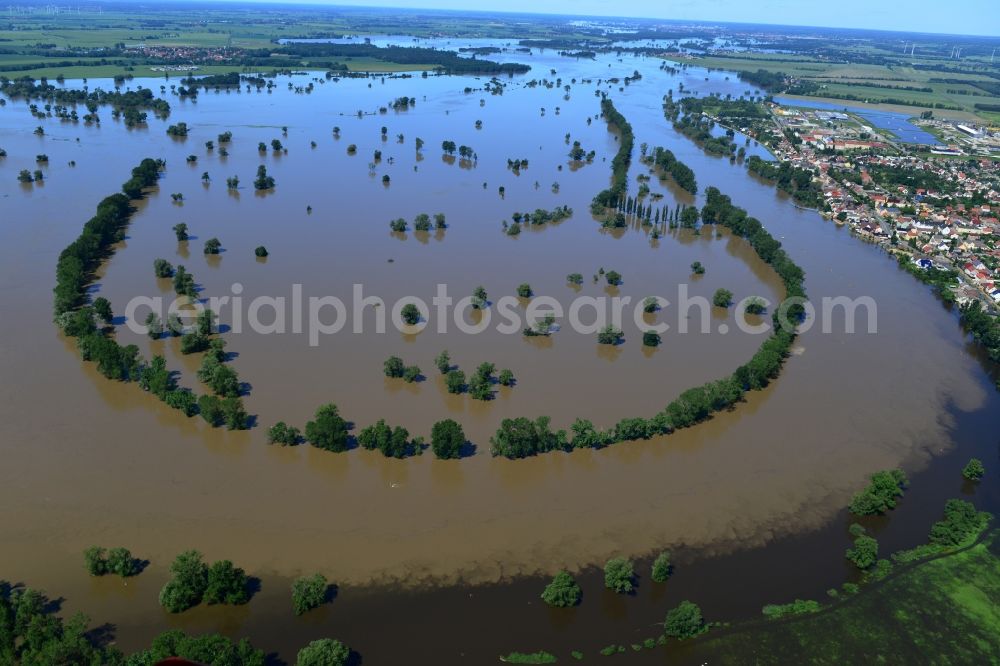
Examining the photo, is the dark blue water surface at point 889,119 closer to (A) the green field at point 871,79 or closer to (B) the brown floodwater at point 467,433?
(A) the green field at point 871,79

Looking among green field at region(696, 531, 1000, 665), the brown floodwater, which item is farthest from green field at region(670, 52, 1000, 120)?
green field at region(696, 531, 1000, 665)

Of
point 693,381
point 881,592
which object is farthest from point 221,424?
point 881,592

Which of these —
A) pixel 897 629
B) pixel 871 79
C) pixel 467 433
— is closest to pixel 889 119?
pixel 871 79

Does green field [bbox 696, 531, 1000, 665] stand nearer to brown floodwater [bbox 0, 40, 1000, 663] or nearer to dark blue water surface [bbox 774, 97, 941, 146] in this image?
brown floodwater [bbox 0, 40, 1000, 663]

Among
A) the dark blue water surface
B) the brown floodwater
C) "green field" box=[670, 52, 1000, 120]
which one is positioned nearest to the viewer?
the brown floodwater

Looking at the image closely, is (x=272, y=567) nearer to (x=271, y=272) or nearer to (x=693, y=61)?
(x=271, y=272)

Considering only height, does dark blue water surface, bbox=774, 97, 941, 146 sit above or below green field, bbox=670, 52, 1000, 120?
below

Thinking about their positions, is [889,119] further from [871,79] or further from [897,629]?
[897,629]

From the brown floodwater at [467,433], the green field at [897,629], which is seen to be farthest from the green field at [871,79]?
the green field at [897,629]
